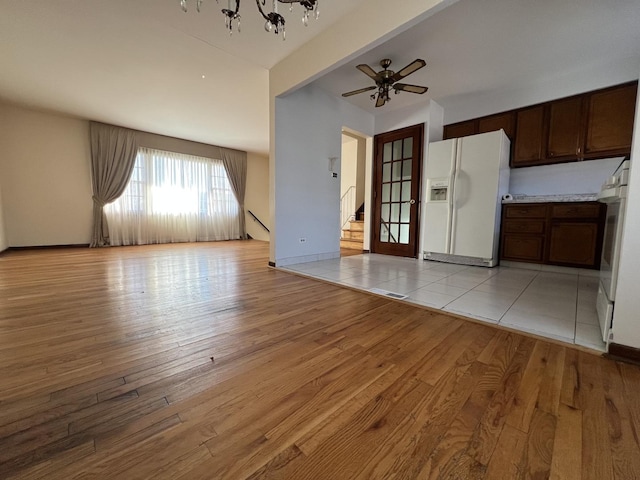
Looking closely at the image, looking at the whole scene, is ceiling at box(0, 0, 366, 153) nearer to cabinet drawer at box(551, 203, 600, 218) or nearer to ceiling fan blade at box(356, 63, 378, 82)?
ceiling fan blade at box(356, 63, 378, 82)

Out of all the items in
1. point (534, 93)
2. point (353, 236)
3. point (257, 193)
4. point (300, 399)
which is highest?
point (534, 93)

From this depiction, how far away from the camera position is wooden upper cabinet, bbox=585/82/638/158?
10.0 ft

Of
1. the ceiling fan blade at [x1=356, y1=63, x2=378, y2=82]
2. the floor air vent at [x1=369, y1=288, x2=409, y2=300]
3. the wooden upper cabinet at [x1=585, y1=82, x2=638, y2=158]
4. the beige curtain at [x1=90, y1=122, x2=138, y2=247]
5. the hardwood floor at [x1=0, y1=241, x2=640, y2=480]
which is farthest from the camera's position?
the beige curtain at [x1=90, y1=122, x2=138, y2=247]

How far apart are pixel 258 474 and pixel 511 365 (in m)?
1.25

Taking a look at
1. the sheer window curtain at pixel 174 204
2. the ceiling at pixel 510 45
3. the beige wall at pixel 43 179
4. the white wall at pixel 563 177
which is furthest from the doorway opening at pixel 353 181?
the beige wall at pixel 43 179

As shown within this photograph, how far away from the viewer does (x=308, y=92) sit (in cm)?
385

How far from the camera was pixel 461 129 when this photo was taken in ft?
14.2

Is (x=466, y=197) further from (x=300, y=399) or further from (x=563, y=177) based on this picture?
(x=300, y=399)

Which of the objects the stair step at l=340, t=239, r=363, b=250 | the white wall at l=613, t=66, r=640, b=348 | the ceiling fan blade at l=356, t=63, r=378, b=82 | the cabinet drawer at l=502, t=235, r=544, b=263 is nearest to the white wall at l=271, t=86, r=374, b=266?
the ceiling fan blade at l=356, t=63, r=378, b=82

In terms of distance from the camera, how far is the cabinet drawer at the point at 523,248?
11.5ft

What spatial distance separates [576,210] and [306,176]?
3.61 m

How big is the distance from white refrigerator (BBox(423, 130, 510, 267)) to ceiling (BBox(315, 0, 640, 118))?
839 mm

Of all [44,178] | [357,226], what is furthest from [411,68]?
[44,178]

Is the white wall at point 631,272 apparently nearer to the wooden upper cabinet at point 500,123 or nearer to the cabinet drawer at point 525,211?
the cabinet drawer at point 525,211
